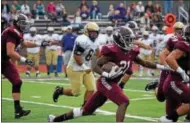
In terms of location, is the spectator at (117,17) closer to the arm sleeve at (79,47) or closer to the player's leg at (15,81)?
the arm sleeve at (79,47)

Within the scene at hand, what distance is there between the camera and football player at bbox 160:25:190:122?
7.92m

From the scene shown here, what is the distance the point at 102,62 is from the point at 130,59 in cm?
39

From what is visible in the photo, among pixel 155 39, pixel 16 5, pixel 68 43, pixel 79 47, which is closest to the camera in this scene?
pixel 79 47

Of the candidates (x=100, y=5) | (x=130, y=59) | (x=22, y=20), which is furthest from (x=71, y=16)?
(x=130, y=59)

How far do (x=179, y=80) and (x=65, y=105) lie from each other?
4.00 meters

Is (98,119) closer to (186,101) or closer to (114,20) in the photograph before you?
(186,101)

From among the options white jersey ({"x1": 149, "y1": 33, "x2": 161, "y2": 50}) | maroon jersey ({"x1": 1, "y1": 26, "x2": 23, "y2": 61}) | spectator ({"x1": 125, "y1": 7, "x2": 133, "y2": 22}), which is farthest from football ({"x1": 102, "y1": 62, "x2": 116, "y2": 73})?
spectator ({"x1": 125, "y1": 7, "x2": 133, "y2": 22})

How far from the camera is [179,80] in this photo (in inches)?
321

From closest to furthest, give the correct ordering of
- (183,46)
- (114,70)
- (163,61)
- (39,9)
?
(183,46) → (114,70) → (163,61) → (39,9)

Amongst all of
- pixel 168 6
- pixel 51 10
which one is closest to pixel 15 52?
pixel 51 10

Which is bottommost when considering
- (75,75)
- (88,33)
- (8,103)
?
(8,103)

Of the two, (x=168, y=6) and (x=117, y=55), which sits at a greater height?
(x=117, y=55)

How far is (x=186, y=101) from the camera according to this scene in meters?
8.08

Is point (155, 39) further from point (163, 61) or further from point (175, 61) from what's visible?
point (175, 61)
